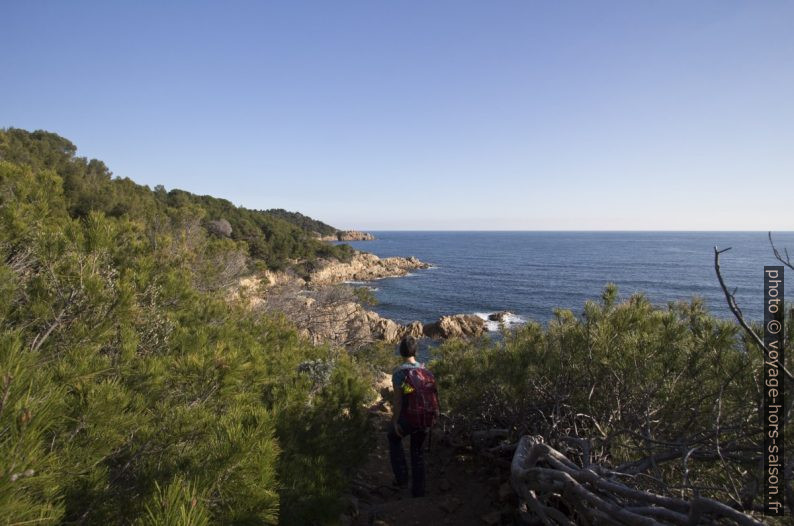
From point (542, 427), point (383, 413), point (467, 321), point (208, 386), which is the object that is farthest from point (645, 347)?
point (467, 321)

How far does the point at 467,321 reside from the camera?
25.5 metres

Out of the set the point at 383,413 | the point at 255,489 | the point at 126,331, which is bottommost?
the point at 383,413

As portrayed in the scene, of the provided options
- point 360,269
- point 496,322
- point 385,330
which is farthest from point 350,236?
point 385,330

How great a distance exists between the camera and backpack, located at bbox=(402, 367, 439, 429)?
152 inches

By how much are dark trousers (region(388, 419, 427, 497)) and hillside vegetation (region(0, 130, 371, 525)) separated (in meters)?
0.40

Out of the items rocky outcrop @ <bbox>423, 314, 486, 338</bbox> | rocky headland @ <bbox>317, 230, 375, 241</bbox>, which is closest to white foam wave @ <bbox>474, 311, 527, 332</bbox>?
rocky outcrop @ <bbox>423, 314, 486, 338</bbox>

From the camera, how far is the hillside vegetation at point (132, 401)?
121 centimetres

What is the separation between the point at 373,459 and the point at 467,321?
66.4ft

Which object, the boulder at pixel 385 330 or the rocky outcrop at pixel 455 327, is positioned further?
the rocky outcrop at pixel 455 327

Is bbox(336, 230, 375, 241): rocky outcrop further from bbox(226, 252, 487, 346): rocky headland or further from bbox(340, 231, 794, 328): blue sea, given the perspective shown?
bbox(226, 252, 487, 346): rocky headland

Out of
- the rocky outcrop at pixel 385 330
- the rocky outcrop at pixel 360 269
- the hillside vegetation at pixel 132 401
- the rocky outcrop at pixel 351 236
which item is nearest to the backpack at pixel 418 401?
the hillside vegetation at pixel 132 401

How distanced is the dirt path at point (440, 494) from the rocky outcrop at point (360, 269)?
30565 mm

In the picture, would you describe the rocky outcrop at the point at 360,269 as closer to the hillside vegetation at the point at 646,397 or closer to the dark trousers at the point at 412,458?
the dark trousers at the point at 412,458

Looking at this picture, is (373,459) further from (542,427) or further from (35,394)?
(35,394)
